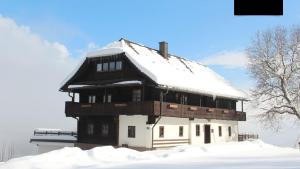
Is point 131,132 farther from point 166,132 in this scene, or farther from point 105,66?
point 105,66

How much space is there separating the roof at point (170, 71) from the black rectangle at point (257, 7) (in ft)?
83.4

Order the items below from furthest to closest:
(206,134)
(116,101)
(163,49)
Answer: (163,49)
(206,134)
(116,101)

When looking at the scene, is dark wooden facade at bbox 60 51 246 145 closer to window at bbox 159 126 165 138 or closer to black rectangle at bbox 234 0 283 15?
window at bbox 159 126 165 138

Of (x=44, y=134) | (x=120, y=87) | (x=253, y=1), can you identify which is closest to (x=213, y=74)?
(x=120, y=87)

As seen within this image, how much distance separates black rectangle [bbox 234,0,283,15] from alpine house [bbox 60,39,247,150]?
25.4 metres

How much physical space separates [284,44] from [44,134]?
25797 millimetres

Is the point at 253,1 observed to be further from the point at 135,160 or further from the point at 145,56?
the point at 145,56

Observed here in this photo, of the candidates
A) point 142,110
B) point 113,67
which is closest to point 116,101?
point 113,67

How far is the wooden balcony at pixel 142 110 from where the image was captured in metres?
27.5

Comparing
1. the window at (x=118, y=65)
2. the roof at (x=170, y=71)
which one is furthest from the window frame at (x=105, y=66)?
the window at (x=118, y=65)

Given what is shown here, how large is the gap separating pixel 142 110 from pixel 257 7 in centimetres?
2576

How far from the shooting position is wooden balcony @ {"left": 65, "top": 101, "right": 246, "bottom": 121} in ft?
90.4

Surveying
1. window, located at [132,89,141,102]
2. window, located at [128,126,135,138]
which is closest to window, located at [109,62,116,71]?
window, located at [132,89,141,102]

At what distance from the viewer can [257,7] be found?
1931 mm
